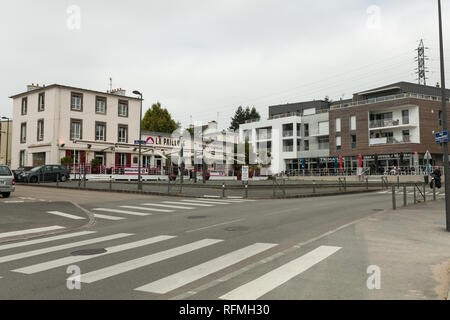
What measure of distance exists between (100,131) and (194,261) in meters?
40.8

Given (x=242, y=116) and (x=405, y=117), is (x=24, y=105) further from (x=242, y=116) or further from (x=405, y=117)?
(x=242, y=116)

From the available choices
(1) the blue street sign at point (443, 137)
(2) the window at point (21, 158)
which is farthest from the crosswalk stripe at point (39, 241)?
(2) the window at point (21, 158)

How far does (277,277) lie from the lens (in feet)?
18.1

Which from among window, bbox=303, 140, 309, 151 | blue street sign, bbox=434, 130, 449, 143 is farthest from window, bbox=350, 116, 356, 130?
blue street sign, bbox=434, 130, 449, 143

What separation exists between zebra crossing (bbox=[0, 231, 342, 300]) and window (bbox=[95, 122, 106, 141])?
3675 cm

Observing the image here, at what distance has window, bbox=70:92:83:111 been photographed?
41.7 metres

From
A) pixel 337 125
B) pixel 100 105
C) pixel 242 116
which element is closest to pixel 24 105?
pixel 100 105

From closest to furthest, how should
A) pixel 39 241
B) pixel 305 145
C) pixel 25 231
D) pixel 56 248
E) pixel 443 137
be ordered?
pixel 56 248, pixel 39 241, pixel 443 137, pixel 25 231, pixel 305 145

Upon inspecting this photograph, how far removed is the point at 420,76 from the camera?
6394 centimetres

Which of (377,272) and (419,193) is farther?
(419,193)

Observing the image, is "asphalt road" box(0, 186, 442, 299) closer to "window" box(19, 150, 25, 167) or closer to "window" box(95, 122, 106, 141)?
"window" box(95, 122, 106, 141)
